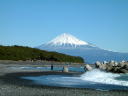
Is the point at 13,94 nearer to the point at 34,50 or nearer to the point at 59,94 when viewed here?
the point at 59,94

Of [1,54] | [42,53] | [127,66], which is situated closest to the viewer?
[127,66]

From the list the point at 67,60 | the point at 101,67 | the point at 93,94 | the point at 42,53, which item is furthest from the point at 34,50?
the point at 93,94

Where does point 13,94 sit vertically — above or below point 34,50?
below

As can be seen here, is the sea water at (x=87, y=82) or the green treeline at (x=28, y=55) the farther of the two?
the green treeline at (x=28, y=55)

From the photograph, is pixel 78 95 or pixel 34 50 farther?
pixel 34 50

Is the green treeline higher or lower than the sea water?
higher

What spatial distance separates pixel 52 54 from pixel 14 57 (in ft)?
80.7

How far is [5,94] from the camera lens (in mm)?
29688

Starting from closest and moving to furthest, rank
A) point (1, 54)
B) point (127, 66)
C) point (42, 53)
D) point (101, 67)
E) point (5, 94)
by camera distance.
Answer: point (5, 94)
point (127, 66)
point (101, 67)
point (1, 54)
point (42, 53)

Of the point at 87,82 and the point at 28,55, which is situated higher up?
the point at 28,55

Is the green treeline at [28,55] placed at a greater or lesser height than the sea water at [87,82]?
greater

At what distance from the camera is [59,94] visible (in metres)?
31.0

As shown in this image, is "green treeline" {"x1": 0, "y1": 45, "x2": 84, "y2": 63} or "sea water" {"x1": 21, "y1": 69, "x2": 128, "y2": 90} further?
"green treeline" {"x1": 0, "y1": 45, "x2": 84, "y2": 63}

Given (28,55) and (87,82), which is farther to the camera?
(28,55)
